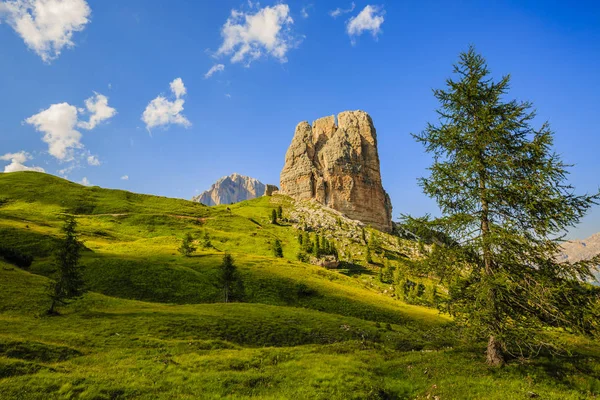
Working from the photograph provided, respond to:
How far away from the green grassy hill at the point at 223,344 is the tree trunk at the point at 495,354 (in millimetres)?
555

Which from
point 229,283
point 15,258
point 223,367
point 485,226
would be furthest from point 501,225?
point 15,258

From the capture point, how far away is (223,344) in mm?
27812

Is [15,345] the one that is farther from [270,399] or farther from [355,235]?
[355,235]

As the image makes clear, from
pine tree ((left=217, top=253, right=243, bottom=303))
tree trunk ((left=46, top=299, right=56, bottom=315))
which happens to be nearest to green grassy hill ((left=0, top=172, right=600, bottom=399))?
tree trunk ((left=46, top=299, right=56, bottom=315))

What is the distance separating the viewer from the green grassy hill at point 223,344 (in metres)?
15.7

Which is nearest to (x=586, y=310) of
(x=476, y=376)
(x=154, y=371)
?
(x=476, y=376)

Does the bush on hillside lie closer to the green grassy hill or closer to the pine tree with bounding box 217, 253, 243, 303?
the green grassy hill

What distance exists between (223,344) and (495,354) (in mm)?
20828

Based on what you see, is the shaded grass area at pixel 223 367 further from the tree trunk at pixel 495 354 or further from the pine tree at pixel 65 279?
the pine tree at pixel 65 279

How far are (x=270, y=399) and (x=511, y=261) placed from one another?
14.2 metres

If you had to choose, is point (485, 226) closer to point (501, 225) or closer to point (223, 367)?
point (501, 225)

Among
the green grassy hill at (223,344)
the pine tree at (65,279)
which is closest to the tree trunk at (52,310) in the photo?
the pine tree at (65,279)

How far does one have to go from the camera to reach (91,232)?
99875 millimetres

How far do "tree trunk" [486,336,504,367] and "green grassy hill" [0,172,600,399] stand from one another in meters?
0.56
